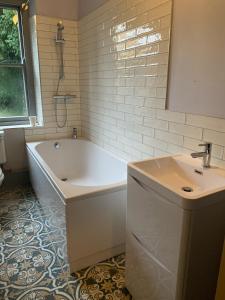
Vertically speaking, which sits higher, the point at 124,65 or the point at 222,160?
the point at 124,65

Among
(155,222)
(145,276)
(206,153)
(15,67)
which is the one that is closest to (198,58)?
(206,153)

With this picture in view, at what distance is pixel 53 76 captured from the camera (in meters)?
3.04

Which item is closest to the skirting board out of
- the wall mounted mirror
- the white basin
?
the white basin

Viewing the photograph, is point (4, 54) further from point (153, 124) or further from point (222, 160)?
point (222, 160)

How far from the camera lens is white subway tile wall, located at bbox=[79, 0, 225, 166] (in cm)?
162

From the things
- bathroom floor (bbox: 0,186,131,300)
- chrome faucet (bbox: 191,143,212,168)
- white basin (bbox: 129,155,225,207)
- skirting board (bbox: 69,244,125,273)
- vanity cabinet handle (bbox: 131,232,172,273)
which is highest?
chrome faucet (bbox: 191,143,212,168)

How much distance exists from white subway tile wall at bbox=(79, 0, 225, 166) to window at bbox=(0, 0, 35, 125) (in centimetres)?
76

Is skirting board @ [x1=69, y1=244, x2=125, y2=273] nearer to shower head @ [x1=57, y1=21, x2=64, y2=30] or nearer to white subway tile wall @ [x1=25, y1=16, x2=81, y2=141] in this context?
white subway tile wall @ [x1=25, y1=16, x2=81, y2=141]

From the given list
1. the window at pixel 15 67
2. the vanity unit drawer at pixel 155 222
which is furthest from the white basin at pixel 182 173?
the window at pixel 15 67

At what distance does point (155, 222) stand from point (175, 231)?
14 cm

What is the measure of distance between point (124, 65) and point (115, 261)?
171cm

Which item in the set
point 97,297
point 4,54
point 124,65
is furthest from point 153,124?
point 4,54

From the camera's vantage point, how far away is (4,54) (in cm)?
298

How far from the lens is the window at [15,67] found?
2932 mm
